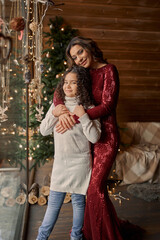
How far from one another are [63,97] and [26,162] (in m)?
1.11

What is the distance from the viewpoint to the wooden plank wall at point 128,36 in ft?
11.5

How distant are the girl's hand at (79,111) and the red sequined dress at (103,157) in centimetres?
9

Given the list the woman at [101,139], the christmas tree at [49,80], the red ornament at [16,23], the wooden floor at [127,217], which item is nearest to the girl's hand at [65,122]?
the woman at [101,139]

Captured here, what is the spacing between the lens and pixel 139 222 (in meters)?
2.25

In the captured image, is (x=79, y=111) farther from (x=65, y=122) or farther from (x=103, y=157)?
(x=103, y=157)

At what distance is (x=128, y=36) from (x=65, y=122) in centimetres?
281

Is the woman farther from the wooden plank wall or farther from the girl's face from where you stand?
the wooden plank wall

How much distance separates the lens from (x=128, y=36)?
149 inches

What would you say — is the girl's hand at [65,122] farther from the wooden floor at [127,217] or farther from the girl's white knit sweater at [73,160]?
the wooden floor at [127,217]

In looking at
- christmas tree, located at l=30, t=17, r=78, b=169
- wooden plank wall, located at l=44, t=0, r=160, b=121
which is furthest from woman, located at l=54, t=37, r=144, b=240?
wooden plank wall, located at l=44, t=0, r=160, b=121

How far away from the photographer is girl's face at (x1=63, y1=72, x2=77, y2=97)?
5.02 ft

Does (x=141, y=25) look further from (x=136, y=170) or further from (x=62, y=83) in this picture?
(x=62, y=83)

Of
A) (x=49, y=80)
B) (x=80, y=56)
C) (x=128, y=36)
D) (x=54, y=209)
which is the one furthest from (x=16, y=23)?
(x=128, y=36)

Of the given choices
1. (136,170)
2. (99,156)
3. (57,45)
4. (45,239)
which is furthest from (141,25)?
(45,239)
